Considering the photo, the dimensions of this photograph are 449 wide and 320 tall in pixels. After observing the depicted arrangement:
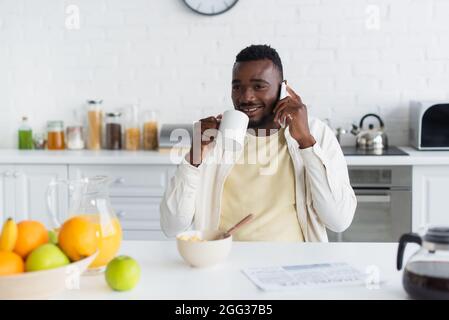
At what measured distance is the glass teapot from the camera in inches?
46.3

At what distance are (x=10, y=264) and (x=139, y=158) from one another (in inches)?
83.4

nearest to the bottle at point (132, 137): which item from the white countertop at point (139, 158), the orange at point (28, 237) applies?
the white countertop at point (139, 158)

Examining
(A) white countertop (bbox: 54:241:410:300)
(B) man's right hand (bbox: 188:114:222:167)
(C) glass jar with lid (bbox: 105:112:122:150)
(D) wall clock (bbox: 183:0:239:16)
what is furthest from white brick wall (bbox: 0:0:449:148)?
(A) white countertop (bbox: 54:241:410:300)

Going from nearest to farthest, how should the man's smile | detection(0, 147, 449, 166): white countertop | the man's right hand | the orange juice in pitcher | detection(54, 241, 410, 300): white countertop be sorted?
detection(54, 241, 410, 300): white countertop → the orange juice in pitcher → the man's right hand → the man's smile → detection(0, 147, 449, 166): white countertop

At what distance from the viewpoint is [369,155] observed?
10.6 ft

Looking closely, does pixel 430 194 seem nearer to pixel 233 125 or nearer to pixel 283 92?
pixel 283 92

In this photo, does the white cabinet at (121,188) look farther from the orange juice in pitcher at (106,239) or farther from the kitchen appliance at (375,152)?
the orange juice in pitcher at (106,239)

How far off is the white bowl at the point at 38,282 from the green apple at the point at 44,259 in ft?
0.05

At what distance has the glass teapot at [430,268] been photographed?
1176 mm

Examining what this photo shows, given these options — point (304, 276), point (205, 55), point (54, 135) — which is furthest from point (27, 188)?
point (304, 276)

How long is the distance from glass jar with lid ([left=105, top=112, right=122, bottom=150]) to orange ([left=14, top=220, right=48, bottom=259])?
94.7 inches

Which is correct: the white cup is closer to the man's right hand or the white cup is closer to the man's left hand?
the man's right hand

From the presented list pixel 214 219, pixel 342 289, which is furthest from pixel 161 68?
pixel 342 289
